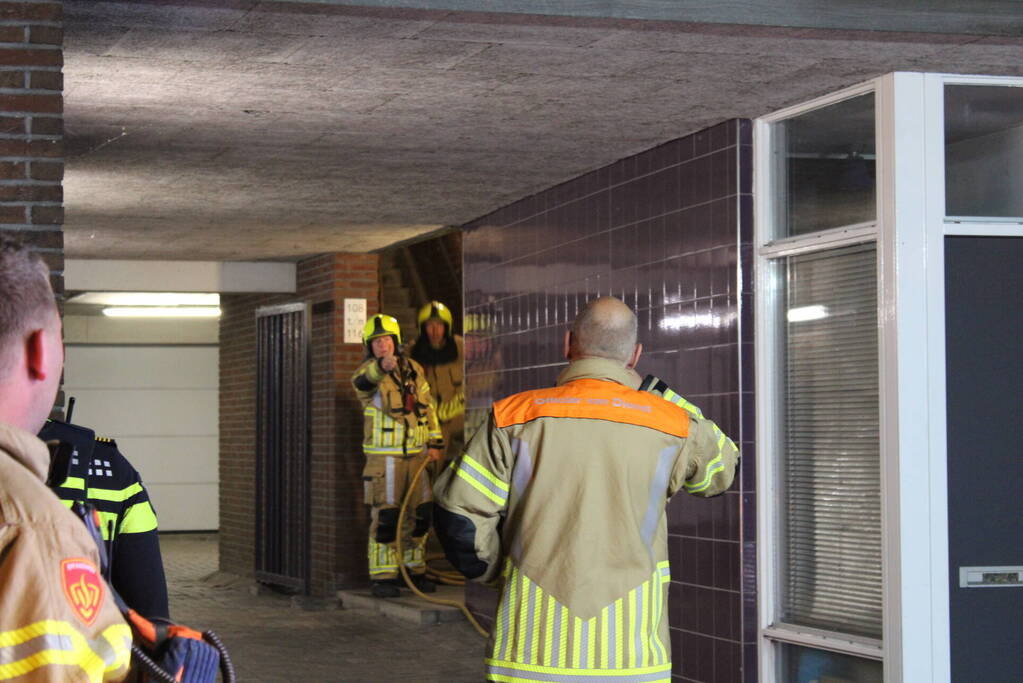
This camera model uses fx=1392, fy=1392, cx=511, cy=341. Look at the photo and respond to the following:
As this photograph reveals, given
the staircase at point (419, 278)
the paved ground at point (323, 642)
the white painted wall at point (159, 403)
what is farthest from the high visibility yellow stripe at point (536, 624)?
the white painted wall at point (159, 403)

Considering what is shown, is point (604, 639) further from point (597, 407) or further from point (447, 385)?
point (447, 385)

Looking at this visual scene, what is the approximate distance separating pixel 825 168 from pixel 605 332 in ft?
7.78

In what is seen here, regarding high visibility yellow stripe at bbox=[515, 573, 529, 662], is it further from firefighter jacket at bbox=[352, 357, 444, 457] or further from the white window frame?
firefighter jacket at bbox=[352, 357, 444, 457]

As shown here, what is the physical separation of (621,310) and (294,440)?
8.58m

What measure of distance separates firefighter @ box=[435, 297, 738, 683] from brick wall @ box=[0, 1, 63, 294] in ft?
4.40

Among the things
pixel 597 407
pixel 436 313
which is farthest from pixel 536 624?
pixel 436 313

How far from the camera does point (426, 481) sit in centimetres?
1068

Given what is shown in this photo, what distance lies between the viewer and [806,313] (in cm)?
596

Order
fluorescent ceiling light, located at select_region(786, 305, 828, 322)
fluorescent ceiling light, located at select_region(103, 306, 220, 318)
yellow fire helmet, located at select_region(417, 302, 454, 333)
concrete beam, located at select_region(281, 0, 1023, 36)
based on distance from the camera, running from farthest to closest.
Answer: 1. fluorescent ceiling light, located at select_region(103, 306, 220, 318)
2. yellow fire helmet, located at select_region(417, 302, 454, 333)
3. fluorescent ceiling light, located at select_region(786, 305, 828, 322)
4. concrete beam, located at select_region(281, 0, 1023, 36)

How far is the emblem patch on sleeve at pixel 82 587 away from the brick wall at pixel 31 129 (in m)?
2.60

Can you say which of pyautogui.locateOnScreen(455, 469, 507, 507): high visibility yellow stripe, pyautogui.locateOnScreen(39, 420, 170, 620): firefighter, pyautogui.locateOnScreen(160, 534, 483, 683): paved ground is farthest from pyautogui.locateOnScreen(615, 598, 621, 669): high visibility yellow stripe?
pyautogui.locateOnScreen(160, 534, 483, 683): paved ground

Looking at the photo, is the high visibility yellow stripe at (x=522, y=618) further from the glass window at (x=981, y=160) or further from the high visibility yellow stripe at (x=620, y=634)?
the glass window at (x=981, y=160)

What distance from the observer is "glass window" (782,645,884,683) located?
5523 millimetres

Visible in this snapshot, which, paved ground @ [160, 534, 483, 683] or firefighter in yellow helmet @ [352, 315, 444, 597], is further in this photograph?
firefighter in yellow helmet @ [352, 315, 444, 597]
